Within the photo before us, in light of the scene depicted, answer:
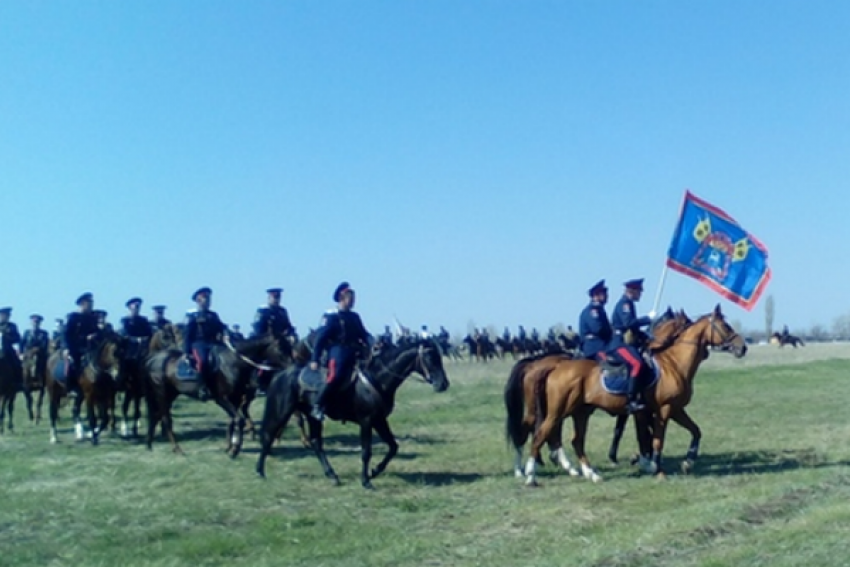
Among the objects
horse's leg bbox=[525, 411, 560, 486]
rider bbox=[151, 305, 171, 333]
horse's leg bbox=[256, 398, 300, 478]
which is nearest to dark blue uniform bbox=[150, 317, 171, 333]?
rider bbox=[151, 305, 171, 333]

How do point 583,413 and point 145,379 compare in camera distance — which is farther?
point 145,379

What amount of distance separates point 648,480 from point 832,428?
7.95 metres

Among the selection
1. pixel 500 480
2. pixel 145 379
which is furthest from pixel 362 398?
pixel 145 379

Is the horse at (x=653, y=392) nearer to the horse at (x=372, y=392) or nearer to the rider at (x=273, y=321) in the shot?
the horse at (x=372, y=392)

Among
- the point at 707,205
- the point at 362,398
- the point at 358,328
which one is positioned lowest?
the point at 362,398

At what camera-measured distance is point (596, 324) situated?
15305mm

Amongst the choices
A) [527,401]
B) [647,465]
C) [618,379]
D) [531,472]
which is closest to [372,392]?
[527,401]

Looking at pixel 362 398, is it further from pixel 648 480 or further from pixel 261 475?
pixel 648 480

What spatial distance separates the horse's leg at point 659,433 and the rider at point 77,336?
1075cm

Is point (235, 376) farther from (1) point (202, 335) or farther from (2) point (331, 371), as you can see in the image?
(2) point (331, 371)

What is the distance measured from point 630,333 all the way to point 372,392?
3.68 meters

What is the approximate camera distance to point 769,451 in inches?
677

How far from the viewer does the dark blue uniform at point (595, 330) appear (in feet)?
50.1

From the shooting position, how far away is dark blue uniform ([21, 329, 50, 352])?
79.7 feet
